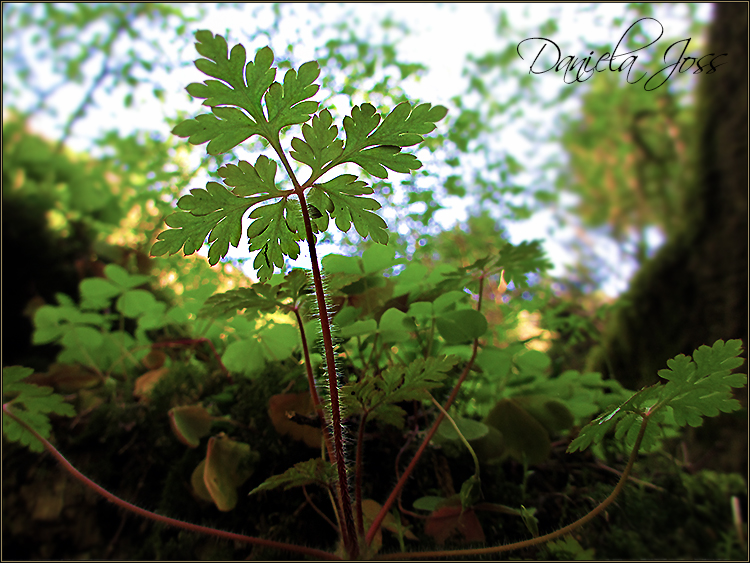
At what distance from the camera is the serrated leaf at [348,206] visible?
49 cm

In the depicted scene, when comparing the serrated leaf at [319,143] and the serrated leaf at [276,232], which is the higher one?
the serrated leaf at [319,143]

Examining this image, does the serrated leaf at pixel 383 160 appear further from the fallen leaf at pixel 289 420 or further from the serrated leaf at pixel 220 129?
the fallen leaf at pixel 289 420

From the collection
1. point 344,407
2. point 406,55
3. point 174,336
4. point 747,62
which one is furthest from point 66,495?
point 747,62

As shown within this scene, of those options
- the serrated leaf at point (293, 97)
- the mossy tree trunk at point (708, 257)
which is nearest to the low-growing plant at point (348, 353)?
the serrated leaf at point (293, 97)

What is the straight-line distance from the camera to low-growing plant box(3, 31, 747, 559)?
19.1 inches

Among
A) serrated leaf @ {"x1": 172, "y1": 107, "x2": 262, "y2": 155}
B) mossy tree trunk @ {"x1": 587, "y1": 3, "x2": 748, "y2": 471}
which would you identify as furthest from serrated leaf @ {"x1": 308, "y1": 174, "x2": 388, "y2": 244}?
mossy tree trunk @ {"x1": 587, "y1": 3, "x2": 748, "y2": 471}

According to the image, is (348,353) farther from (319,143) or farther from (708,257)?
(708,257)

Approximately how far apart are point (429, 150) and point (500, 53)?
10.6ft

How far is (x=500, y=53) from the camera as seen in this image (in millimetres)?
3877

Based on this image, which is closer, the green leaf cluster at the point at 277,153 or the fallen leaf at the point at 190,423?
the green leaf cluster at the point at 277,153

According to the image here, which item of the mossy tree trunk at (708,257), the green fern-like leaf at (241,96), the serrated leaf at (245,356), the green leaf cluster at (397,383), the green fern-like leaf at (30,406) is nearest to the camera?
the green fern-like leaf at (241,96)

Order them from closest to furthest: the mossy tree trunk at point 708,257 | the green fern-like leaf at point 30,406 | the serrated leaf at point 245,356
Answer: the green fern-like leaf at point 30,406, the serrated leaf at point 245,356, the mossy tree trunk at point 708,257

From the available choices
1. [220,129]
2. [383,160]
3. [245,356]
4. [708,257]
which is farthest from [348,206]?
[708,257]

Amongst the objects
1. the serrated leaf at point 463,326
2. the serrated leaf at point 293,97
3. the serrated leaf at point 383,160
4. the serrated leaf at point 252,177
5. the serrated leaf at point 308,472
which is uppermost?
the serrated leaf at point 293,97
